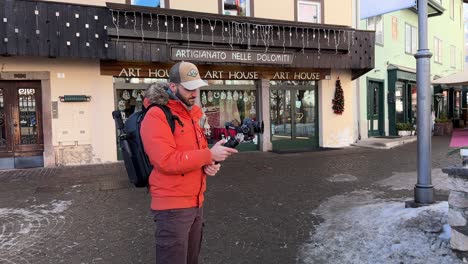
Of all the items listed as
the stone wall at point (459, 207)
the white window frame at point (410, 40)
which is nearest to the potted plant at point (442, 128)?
the white window frame at point (410, 40)

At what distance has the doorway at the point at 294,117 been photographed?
44.2 ft

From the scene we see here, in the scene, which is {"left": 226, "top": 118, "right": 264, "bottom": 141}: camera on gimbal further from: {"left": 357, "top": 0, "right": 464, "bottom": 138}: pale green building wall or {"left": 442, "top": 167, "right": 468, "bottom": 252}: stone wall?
{"left": 357, "top": 0, "right": 464, "bottom": 138}: pale green building wall

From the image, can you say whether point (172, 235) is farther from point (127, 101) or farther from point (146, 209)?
point (127, 101)

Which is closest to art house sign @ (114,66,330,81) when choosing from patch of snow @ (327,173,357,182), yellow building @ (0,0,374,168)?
yellow building @ (0,0,374,168)

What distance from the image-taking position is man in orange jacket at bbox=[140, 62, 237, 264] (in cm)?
245

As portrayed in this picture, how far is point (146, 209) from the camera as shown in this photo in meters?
6.00

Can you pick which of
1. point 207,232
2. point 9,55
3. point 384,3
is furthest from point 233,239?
point 9,55

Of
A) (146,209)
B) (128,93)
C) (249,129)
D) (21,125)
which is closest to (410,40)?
(128,93)

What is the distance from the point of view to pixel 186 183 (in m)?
2.58

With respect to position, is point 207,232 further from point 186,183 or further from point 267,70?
point 267,70

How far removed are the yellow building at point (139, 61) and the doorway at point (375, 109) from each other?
3.14 metres

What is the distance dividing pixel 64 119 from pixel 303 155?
6.71 m

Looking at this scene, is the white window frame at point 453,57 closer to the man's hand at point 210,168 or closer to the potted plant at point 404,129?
the potted plant at point 404,129

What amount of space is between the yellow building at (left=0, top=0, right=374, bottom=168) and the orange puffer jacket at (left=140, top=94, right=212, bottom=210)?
5192 mm
